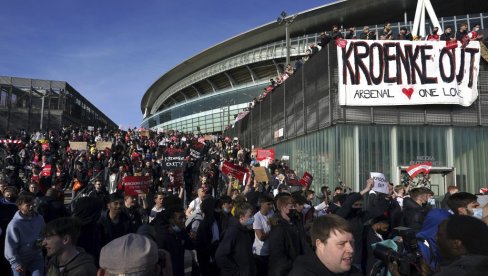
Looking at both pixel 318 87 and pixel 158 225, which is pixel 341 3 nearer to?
pixel 318 87

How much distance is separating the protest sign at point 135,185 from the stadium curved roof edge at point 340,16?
155ft

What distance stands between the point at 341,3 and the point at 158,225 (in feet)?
174

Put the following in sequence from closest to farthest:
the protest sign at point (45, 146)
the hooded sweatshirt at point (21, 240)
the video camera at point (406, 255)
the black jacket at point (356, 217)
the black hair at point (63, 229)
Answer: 1. the video camera at point (406, 255)
2. the black hair at point (63, 229)
3. the hooded sweatshirt at point (21, 240)
4. the black jacket at point (356, 217)
5. the protest sign at point (45, 146)

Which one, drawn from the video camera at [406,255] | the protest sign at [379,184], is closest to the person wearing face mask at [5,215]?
the video camera at [406,255]

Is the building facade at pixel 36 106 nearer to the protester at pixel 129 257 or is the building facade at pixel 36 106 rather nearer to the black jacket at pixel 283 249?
the black jacket at pixel 283 249

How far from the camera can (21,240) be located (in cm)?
550

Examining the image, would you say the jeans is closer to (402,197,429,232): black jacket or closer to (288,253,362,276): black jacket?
(288,253,362,276): black jacket

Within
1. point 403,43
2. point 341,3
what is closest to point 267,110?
point 403,43

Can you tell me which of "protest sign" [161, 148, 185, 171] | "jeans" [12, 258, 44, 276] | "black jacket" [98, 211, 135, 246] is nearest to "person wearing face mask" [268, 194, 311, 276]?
"black jacket" [98, 211, 135, 246]

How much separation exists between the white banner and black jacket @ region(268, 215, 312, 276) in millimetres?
11028

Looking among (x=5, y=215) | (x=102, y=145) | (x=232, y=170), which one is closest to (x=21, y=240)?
(x=5, y=215)

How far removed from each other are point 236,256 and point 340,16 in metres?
53.8

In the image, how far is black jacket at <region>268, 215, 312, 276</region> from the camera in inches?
187

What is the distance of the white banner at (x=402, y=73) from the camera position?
15359mm
